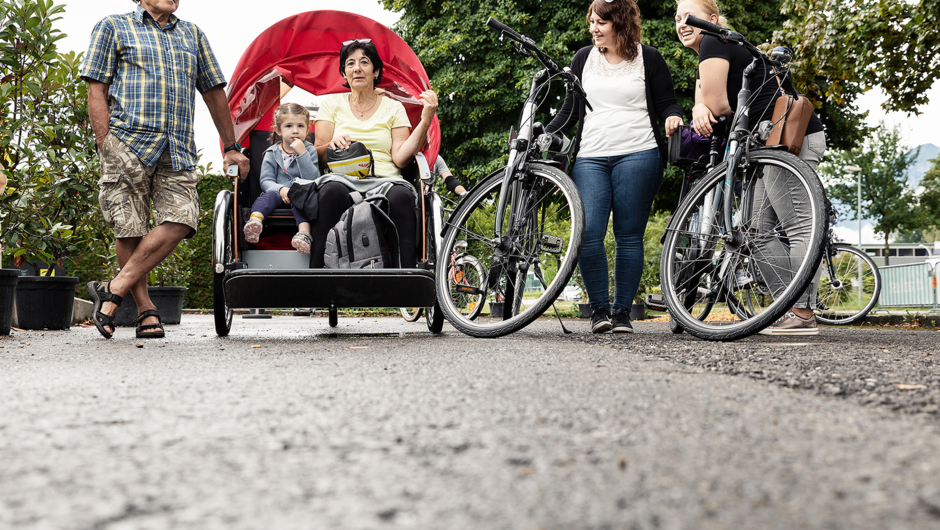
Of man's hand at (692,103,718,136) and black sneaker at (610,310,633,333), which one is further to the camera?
black sneaker at (610,310,633,333)

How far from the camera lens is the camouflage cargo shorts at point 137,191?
14.0 feet

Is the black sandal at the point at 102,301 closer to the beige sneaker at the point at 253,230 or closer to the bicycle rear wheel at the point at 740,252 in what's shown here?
the beige sneaker at the point at 253,230

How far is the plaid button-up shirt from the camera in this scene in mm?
4270

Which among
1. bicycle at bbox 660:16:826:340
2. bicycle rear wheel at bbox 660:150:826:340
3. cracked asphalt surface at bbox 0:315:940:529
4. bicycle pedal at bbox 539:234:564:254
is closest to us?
cracked asphalt surface at bbox 0:315:940:529

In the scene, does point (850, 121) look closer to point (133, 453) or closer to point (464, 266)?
point (464, 266)

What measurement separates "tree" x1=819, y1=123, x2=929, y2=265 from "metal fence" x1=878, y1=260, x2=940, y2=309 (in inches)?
979

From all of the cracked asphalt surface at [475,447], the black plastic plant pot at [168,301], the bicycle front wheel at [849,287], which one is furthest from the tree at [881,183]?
the cracked asphalt surface at [475,447]

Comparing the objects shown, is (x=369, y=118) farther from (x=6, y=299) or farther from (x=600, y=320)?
(x=6, y=299)

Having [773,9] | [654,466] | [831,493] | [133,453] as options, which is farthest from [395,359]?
[773,9]

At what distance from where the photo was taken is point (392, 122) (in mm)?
5043

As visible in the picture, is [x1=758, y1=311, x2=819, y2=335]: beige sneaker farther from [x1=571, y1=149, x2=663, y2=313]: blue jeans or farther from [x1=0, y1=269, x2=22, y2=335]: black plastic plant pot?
[x1=0, y1=269, x2=22, y2=335]: black plastic plant pot

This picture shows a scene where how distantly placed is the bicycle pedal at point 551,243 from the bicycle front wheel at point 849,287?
172 inches

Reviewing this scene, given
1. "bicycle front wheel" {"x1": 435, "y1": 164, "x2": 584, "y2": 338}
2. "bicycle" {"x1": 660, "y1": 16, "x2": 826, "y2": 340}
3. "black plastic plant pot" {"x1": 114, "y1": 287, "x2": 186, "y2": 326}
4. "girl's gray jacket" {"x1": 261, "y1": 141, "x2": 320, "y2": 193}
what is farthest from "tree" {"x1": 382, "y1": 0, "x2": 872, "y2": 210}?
"bicycle" {"x1": 660, "y1": 16, "x2": 826, "y2": 340}

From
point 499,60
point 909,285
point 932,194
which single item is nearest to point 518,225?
point 499,60
